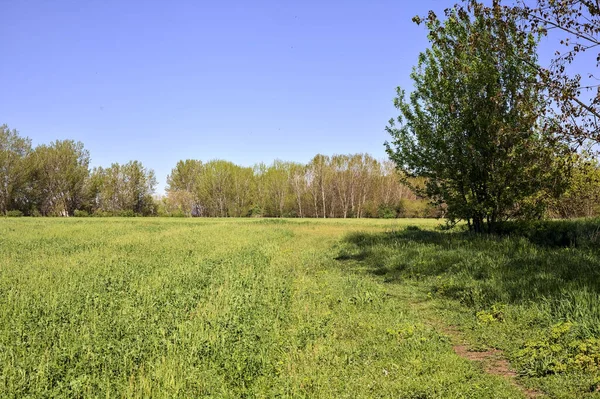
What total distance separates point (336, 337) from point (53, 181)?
279 ft

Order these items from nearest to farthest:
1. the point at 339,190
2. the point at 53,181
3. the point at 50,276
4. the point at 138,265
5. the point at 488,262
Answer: the point at 488,262 < the point at 50,276 < the point at 138,265 < the point at 53,181 < the point at 339,190

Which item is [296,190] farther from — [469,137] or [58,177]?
[469,137]

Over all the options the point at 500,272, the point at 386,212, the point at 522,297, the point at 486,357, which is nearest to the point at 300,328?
the point at 486,357

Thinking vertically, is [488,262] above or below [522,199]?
below

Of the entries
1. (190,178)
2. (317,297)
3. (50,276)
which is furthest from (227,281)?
(190,178)

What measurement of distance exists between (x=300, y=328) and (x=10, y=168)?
82618 millimetres

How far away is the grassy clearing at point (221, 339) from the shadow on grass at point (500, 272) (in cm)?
131

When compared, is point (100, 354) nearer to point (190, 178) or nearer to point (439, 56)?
point (439, 56)

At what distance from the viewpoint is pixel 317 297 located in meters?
9.80

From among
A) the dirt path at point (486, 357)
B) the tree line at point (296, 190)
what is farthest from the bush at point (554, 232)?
the tree line at point (296, 190)

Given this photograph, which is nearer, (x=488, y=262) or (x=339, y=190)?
(x=488, y=262)

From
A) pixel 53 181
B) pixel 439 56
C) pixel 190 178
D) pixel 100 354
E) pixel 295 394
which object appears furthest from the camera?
pixel 190 178

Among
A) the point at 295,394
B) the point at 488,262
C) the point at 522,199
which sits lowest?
the point at 295,394

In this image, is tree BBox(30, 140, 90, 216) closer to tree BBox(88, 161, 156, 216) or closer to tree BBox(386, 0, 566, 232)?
tree BBox(88, 161, 156, 216)
